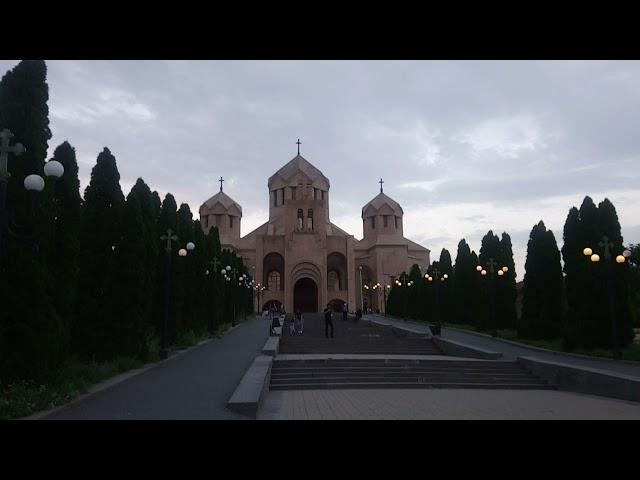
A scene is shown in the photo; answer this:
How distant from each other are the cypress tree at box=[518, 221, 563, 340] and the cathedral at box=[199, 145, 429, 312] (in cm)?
3210

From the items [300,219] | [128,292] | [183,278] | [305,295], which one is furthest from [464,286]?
[305,295]

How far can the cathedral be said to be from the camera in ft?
171

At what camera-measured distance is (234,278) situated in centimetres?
3325

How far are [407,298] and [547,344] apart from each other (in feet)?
68.0

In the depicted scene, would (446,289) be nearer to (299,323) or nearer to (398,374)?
(299,323)

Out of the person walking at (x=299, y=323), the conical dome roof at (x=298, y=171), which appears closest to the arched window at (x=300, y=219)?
the conical dome roof at (x=298, y=171)

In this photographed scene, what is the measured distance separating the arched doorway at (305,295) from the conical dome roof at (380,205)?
11.3 meters

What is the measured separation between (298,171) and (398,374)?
47.0 meters

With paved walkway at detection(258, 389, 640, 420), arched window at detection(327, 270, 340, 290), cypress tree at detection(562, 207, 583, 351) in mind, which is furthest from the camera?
arched window at detection(327, 270, 340, 290)


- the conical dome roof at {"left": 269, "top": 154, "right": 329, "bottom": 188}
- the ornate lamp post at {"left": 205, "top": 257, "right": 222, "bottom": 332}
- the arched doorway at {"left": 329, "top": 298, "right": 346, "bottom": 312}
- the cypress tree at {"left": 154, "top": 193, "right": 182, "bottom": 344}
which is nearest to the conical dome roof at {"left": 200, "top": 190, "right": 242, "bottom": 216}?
the conical dome roof at {"left": 269, "top": 154, "right": 329, "bottom": 188}

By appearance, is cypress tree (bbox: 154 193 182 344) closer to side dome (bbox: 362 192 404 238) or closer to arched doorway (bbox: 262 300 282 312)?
arched doorway (bbox: 262 300 282 312)
